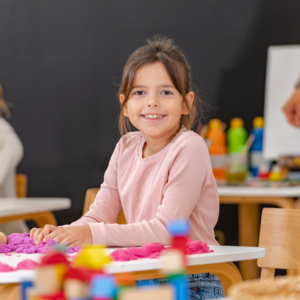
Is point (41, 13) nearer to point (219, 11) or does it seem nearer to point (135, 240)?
point (219, 11)

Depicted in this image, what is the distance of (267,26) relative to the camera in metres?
2.91

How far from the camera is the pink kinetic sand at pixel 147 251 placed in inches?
33.5

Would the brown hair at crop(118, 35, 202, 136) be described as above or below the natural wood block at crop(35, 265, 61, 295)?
above

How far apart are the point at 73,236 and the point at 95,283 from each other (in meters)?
0.58

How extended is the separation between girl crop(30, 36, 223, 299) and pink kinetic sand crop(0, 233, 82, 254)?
23mm

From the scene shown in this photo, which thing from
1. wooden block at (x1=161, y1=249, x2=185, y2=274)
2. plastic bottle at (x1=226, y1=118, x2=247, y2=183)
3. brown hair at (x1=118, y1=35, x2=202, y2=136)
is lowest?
plastic bottle at (x1=226, y1=118, x2=247, y2=183)

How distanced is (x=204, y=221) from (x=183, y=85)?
0.36 meters

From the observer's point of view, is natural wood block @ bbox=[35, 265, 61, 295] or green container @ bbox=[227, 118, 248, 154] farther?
green container @ bbox=[227, 118, 248, 154]

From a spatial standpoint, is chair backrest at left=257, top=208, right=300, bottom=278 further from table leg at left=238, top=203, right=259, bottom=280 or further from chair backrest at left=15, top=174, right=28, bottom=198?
chair backrest at left=15, top=174, right=28, bottom=198

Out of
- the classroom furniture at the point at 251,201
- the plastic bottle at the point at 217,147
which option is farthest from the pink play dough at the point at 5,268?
the plastic bottle at the point at 217,147

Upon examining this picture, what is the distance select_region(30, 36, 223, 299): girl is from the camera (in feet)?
3.43

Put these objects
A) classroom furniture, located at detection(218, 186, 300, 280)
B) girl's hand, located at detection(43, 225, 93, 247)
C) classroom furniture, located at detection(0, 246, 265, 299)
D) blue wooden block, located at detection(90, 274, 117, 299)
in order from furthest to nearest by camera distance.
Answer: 1. classroom furniture, located at detection(218, 186, 300, 280)
2. girl's hand, located at detection(43, 225, 93, 247)
3. classroom furniture, located at detection(0, 246, 265, 299)
4. blue wooden block, located at detection(90, 274, 117, 299)

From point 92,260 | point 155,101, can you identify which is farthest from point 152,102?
point 92,260

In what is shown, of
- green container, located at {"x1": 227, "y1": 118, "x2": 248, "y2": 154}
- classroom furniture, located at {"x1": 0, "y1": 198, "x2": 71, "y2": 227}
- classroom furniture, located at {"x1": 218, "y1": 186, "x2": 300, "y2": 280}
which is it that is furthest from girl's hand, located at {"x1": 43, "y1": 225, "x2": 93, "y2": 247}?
green container, located at {"x1": 227, "y1": 118, "x2": 248, "y2": 154}
